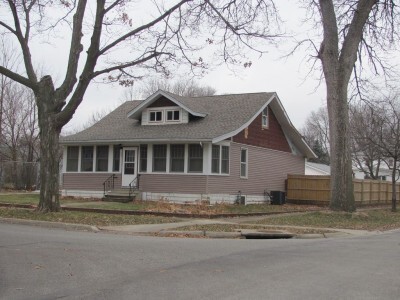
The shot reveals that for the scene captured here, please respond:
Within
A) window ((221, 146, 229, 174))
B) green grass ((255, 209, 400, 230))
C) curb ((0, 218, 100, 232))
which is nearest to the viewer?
curb ((0, 218, 100, 232))

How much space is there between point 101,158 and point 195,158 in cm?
602

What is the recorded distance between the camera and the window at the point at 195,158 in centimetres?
2428

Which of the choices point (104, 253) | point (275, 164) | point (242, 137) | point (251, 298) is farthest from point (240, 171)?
point (251, 298)

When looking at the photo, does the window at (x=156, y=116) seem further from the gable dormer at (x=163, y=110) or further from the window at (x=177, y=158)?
the window at (x=177, y=158)

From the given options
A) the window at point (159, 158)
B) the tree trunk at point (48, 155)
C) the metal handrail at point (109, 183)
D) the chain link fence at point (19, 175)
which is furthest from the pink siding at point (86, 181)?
the tree trunk at point (48, 155)

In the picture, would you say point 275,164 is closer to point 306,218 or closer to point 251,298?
point 306,218

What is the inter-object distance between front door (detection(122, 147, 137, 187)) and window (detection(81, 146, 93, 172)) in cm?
244

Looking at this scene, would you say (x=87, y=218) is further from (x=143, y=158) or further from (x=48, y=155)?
(x=143, y=158)

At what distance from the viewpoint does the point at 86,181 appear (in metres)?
27.5

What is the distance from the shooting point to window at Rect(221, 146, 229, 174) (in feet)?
82.3

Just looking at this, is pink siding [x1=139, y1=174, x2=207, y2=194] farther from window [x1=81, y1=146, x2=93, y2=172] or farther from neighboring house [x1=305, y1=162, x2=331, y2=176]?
neighboring house [x1=305, y1=162, x2=331, y2=176]

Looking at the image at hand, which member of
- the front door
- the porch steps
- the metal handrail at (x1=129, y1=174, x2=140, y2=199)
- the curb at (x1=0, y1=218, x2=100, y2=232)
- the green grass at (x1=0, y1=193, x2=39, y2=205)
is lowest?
the curb at (x1=0, y1=218, x2=100, y2=232)

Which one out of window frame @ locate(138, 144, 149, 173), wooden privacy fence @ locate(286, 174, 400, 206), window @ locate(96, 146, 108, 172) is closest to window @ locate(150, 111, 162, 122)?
window frame @ locate(138, 144, 149, 173)

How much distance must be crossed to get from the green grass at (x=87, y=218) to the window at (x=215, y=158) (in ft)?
22.3
